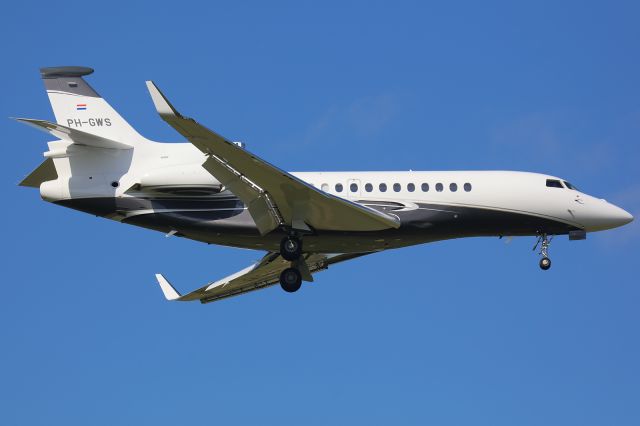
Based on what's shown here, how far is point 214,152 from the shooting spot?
26.3 metres

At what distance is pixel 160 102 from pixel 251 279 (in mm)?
10986

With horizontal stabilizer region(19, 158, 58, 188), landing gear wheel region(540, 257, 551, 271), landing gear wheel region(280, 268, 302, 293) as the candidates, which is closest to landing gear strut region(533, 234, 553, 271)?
landing gear wheel region(540, 257, 551, 271)

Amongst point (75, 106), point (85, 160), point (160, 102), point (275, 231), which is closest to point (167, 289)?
point (275, 231)

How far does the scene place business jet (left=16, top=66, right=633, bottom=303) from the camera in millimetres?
28797

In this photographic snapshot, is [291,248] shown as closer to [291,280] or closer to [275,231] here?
[275,231]

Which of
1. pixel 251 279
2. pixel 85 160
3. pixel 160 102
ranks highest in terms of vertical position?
pixel 85 160

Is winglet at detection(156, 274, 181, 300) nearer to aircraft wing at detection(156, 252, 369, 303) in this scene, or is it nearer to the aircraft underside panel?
aircraft wing at detection(156, 252, 369, 303)

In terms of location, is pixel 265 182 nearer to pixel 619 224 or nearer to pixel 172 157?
pixel 172 157

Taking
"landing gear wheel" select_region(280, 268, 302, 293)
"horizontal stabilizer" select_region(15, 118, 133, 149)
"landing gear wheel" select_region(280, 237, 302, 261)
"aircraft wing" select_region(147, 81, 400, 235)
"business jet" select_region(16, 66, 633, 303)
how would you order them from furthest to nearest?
"landing gear wheel" select_region(280, 268, 302, 293) → "landing gear wheel" select_region(280, 237, 302, 261) → "business jet" select_region(16, 66, 633, 303) → "horizontal stabilizer" select_region(15, 118, 133, 149) → "aircraft wing" select_region(147, 81, 400, 235)

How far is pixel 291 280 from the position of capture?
1198 inches

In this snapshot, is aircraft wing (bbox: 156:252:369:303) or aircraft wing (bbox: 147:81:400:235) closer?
aircraft wing (bbox: 147:81:400:235)

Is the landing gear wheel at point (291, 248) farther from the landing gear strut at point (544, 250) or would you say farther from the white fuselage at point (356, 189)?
the landing gear strut at point (544, 250)

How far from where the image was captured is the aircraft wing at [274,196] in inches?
1034

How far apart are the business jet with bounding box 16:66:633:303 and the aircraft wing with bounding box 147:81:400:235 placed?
0.13 feet
